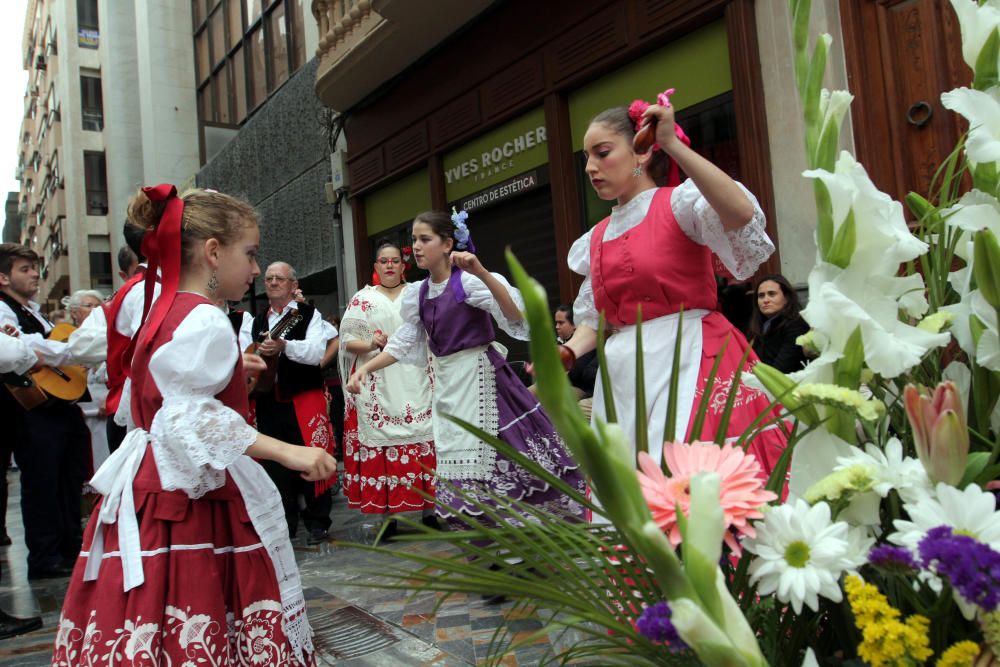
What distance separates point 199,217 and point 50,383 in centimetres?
352

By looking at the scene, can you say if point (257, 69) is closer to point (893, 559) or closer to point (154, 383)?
point (154, 383)

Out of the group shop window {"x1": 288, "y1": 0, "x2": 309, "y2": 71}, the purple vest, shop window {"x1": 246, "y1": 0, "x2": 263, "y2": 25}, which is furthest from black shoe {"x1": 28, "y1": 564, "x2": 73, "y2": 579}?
shop window {"x1": 246, "y1": 0, "x2": 263, "y2": 25}

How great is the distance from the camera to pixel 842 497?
535mm

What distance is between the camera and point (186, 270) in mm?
2361

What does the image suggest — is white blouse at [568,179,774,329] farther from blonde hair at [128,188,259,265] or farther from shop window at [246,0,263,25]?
shop window at [246,0,263,25]

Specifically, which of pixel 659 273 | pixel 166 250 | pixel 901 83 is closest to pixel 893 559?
pixel 659 273

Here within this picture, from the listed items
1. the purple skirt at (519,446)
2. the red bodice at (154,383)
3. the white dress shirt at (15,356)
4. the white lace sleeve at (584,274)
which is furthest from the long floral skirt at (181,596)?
the white dress shirt at (15,356)

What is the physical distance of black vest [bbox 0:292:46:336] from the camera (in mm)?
5176

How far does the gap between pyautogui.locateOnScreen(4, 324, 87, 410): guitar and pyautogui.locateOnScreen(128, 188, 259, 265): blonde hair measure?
10.4 ft

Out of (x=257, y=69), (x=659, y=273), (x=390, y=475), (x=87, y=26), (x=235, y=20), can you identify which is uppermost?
(x=87, y=26)

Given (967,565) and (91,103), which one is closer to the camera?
(967,565)

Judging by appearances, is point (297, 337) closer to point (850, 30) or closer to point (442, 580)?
point (850, 30)

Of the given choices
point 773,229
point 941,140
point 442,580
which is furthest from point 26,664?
point 941,140

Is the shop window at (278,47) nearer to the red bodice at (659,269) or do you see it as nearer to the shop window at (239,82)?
the shop window at (239,82)
